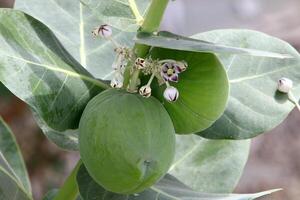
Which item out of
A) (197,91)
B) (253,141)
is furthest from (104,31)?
(253,141)

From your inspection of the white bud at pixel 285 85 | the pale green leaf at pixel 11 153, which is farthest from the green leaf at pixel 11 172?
the white bud at pixel 285 85

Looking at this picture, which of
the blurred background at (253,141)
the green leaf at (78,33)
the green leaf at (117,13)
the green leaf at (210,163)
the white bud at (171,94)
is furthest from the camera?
the blurred background at (253,141)

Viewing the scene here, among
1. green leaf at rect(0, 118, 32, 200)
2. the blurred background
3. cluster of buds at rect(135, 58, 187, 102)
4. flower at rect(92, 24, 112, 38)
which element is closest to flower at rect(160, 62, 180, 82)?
cluster of buds at rect(135, 58, 187, 102)

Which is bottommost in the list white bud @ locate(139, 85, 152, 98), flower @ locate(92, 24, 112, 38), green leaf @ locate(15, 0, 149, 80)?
green leaf @ locate(15, 0, 149, 80)

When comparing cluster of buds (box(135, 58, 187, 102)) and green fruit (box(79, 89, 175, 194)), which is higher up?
cluster of buds (box(135, 58, 187, 102))

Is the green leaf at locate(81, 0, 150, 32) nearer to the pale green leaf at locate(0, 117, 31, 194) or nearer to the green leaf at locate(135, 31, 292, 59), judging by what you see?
the green leaf at locate(135, 31, 292, 59)

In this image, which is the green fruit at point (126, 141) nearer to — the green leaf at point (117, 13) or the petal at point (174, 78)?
the petal at point (174, 78)

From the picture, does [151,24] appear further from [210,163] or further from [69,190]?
[210,163]
